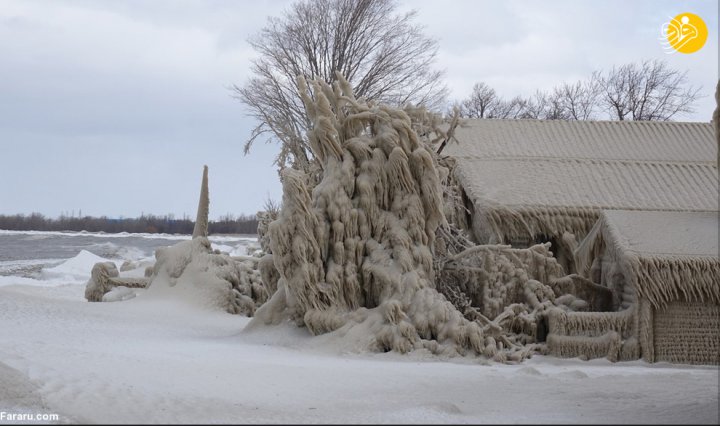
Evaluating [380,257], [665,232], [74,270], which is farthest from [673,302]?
[74,270]

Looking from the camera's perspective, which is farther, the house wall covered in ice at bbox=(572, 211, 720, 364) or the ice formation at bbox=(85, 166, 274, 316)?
the ice formation at bbox=(85, 166, 274, 316)

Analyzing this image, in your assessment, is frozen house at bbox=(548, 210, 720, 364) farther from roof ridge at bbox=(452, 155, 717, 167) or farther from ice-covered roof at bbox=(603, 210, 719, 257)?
roof ridge at bbox=(452, 155, 717, 167)

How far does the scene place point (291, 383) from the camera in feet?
27.5

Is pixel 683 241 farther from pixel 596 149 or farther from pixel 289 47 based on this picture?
pixel 289 47

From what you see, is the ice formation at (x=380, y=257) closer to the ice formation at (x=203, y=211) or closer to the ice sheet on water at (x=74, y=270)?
the ice formation at (x=203, y=211)

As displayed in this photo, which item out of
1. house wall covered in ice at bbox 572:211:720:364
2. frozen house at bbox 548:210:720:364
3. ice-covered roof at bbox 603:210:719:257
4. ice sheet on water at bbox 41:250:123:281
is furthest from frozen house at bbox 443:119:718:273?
ice sheet on water at bbox 41:250:123:281

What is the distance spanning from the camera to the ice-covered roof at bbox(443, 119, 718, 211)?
17.0m

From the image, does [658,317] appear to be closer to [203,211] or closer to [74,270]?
[203,211]

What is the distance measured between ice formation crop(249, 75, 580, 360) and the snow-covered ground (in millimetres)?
470

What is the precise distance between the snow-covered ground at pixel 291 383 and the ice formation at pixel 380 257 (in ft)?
1.54

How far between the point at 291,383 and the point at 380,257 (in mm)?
4407

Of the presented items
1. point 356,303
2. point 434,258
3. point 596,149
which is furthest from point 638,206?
point 356,303

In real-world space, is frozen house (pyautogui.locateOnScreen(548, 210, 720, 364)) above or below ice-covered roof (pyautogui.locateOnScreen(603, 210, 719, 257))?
below

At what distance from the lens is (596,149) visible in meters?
19.5
